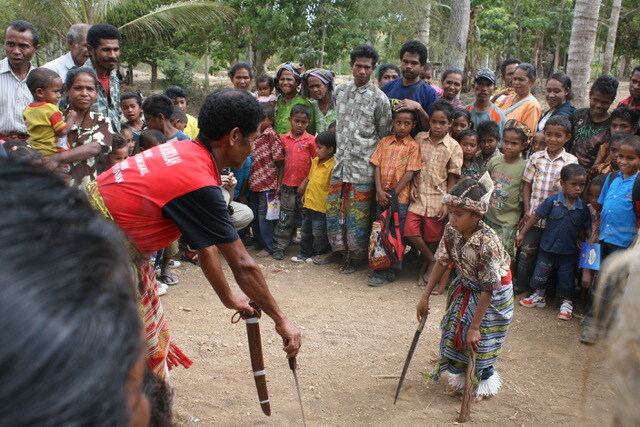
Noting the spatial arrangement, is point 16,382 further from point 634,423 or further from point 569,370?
point 569,370

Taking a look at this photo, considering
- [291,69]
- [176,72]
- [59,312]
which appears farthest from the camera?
[176,72]

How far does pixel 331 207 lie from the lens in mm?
6172

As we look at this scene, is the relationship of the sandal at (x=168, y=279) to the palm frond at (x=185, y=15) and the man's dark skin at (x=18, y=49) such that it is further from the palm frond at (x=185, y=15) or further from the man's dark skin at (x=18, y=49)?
the palm frond at (x=185, y=15)

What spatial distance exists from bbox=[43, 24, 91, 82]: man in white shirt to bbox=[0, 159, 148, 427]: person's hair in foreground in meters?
5.00

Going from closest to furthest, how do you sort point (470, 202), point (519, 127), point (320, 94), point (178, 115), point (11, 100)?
point (470, 202)
point (11, 100)
point (519, 127)
point (178, 115)
point (320, 94)

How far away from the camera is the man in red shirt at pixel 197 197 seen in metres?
2.47

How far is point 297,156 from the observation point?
6.39 metres

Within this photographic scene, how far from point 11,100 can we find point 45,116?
2.69 ft

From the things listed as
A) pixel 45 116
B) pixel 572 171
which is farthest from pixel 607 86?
pixel 45 116

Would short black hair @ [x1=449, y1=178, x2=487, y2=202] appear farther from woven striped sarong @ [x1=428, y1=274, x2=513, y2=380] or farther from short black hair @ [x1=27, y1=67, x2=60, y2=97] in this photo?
short black hair @ [x1=27, y1=67, x2=60, y2=97]

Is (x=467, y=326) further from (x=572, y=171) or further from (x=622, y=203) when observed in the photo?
(x=572, y=171)

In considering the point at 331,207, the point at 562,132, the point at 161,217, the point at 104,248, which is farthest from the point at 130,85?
the point at 104,248

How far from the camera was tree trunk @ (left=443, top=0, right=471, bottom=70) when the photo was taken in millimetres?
10289

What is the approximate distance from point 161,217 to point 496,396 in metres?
2.56
